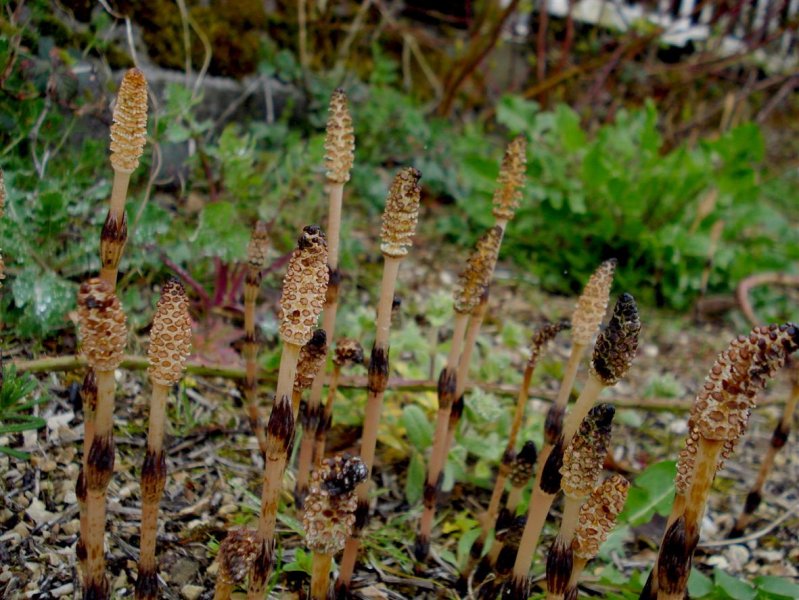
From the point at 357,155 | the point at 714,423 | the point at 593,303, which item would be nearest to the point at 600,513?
the point at 714,423

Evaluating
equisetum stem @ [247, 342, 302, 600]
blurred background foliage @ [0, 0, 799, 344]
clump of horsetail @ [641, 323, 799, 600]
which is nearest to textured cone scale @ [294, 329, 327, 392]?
equisetum stem @ [247, 342, 302, 600]

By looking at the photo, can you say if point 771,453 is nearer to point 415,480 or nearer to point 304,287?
point 415,480

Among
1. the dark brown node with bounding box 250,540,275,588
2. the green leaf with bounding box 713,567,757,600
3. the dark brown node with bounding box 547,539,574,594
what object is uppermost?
the dark brown node with bounding box 547,539,574,594

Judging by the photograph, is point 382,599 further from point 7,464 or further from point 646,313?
point 646,313

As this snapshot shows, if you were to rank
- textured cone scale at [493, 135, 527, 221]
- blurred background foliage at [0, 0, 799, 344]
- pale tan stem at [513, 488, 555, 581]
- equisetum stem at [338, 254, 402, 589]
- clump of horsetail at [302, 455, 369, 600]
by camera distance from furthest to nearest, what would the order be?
blurred background foliage at [0, 0, 799, 344]
textured cone scale at [493, 135, 527, 221]
equisetum stem at [338, 254, 402, 589]
pale tan stem at [513, 488, 555, 581]
clump of horsetail at [302, 455, 369, 600]

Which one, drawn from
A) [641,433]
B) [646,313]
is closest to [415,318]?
[641,433]

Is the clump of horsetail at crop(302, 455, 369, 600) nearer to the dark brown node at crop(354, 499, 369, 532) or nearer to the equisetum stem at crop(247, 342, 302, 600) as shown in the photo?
the equisetum stem at crop(247, 342, 302, 600)

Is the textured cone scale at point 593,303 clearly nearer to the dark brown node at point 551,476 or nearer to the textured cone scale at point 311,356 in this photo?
the dark brown node at point 551,476
